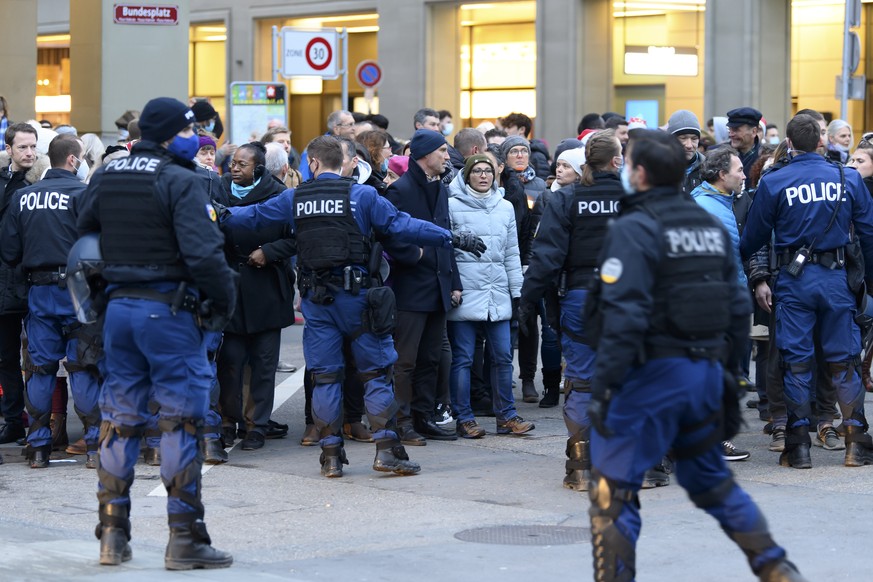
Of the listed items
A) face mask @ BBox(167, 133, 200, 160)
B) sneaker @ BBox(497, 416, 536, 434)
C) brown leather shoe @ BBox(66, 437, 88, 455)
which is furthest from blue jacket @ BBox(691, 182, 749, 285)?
brown leather shoe @ BBox(66, 437, 88, 455)

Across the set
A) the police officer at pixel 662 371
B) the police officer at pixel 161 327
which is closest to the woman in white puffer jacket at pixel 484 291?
the police officer at pixel 161 327

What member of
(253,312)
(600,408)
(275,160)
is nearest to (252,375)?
(253,312)

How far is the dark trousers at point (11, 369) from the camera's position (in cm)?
1005

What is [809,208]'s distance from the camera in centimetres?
903

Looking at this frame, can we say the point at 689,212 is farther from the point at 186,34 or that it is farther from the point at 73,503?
the point at 186,34

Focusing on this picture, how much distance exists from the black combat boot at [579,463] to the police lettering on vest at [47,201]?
336cm

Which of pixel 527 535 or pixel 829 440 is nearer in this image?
pixel 527 535

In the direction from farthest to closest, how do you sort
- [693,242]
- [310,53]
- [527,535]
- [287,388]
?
[310,53], [287,388], [527,535], [693,242]

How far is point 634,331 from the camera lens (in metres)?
5.57

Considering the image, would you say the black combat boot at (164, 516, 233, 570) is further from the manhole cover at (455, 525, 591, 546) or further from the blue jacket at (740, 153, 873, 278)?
the blue jacket at (740, 153, 873, 278)

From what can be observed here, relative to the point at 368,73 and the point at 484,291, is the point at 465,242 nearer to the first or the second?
the point at 484,291

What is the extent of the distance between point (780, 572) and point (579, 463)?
294 cm

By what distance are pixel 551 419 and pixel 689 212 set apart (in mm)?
5584

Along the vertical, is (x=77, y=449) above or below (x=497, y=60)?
below
